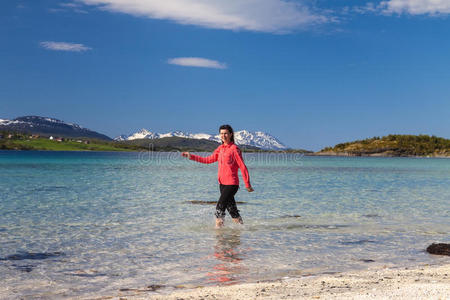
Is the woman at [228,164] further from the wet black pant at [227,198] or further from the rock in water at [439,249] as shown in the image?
the rock in water at [439,249]

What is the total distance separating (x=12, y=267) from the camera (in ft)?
33.8

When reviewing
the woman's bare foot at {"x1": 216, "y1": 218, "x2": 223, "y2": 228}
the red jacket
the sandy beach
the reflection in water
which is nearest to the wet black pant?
the red jacket

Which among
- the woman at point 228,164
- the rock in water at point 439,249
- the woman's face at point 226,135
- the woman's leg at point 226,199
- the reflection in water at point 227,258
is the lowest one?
the reflection in water at point 227,258

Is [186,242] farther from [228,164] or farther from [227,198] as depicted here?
[228,164]

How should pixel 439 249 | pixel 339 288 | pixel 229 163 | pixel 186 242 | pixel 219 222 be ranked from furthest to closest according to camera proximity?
pixel 219 222 < pixel 229 163 < pixel 186 242 < pixel 439 249 < pixel 339 288

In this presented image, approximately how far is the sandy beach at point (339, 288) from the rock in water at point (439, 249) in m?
2.46

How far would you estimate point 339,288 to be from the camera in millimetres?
8258

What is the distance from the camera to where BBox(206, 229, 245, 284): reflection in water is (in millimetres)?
9516

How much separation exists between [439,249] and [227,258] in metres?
5.76

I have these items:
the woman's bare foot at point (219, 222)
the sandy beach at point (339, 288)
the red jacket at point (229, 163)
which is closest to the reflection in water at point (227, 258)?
the woman's bare foot at point (219, 222)

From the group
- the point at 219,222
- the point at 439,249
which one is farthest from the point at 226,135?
the point at 439,249

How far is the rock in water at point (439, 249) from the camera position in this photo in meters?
11.9

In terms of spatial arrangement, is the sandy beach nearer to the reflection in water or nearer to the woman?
the reflection in water

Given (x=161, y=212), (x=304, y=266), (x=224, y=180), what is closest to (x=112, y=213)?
(x=161, y=212)
